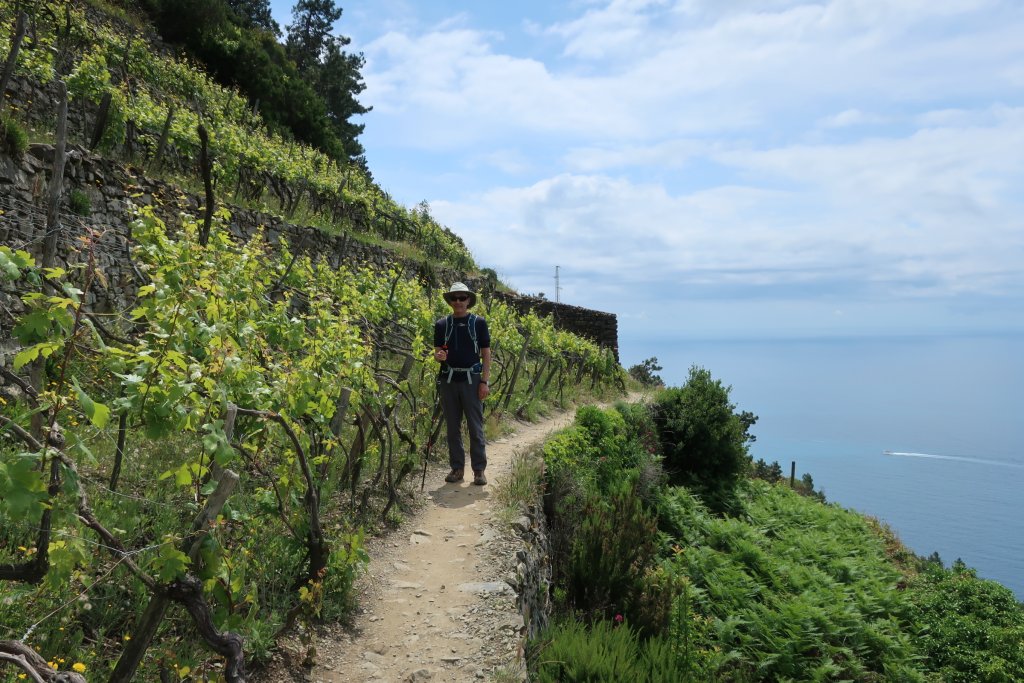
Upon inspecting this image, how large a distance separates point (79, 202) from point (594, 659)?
7.55 metres

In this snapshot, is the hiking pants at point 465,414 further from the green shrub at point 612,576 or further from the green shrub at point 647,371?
the green shrub at point 647,371

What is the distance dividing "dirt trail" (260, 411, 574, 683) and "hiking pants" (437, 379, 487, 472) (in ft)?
1.72

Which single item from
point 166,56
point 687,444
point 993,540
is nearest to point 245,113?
point 166,56

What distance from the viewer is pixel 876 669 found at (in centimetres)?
845

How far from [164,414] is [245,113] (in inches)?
895

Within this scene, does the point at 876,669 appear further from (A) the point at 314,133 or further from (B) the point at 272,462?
(A) the point at 314,133

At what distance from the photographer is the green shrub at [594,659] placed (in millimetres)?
4898

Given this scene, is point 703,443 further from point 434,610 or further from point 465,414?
point 434,610

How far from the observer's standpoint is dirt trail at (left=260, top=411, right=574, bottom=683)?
4211 mm

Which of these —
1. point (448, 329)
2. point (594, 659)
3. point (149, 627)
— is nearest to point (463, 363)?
point (448, 329)

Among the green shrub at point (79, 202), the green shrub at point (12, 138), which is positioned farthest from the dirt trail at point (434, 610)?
the green shrub at point (12, 138)

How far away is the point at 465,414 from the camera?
728cm

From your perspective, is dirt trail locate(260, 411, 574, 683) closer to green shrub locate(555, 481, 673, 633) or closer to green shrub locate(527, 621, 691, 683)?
green shrub locate(527, 621, 691, 683)

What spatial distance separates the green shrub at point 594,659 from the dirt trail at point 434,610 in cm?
39
